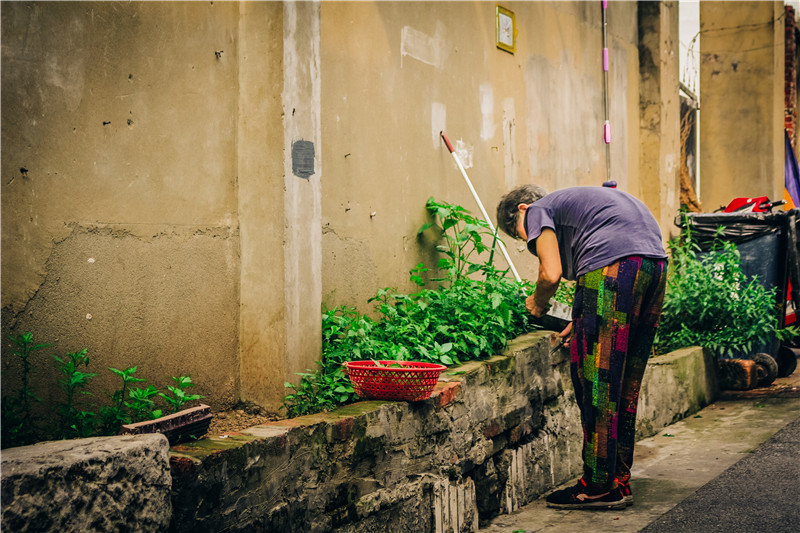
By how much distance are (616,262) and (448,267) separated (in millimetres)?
1419

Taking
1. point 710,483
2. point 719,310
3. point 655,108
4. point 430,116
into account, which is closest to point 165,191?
point 430,116

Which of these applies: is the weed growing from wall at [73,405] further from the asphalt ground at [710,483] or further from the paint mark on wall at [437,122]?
the paint mark on wall at [437,122]

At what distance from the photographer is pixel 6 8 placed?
8.98ft

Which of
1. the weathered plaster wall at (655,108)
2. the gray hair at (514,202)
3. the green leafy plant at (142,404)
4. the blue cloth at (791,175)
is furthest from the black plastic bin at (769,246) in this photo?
the blue cloth at (791,175)

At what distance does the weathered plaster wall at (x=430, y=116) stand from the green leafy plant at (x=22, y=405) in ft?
5.59

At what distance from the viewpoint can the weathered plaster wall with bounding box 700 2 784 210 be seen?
1095 centimetres

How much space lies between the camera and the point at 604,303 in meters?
3.56

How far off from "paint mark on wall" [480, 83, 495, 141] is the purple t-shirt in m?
1.83

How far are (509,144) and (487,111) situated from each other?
40 centimetres

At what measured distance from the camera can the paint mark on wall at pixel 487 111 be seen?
554cm

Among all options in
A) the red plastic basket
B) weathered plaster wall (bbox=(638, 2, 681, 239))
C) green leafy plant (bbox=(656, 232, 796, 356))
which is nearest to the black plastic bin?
green leafy plant (bbox=(656, 232, 796, 356))

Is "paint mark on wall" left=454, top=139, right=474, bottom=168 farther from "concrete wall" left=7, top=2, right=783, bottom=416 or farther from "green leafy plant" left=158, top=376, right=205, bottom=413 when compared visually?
"green leafy plant" left=158, top=376, right=205, bottom=413

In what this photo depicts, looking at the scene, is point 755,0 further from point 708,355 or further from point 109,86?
point 109,86

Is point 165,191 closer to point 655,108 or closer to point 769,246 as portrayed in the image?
point 769,246
